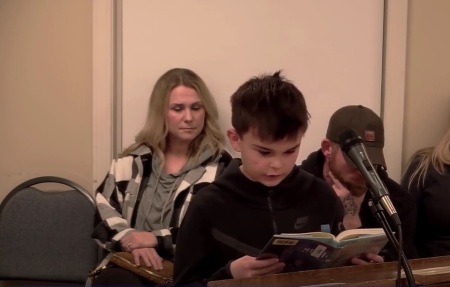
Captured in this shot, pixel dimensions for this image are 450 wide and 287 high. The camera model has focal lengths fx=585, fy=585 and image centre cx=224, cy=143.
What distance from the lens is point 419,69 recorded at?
2.87 m

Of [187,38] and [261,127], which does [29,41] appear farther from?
[261,127]

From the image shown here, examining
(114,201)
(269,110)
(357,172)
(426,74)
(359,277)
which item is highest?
(426,74)

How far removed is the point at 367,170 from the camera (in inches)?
49.6

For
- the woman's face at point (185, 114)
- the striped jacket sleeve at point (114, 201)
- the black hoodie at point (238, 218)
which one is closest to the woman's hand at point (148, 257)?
the striped jacket sleeve at point (114, 201)

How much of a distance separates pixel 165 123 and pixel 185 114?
4.3 inches

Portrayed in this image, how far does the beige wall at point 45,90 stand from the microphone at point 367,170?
1.79m

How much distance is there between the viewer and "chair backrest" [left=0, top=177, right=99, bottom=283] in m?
2.70

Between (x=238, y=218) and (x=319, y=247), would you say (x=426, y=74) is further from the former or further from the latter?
(x=319, y=247)

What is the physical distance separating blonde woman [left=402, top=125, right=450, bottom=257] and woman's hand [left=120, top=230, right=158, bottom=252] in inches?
46.7

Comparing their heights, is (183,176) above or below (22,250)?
above

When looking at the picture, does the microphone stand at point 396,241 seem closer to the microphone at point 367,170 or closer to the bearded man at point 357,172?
the microphone at point 367,170

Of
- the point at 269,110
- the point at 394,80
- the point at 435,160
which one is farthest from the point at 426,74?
the point at 269,110

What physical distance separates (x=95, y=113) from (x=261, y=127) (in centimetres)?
141

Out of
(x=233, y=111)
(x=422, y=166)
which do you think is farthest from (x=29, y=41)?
(x=422, y=166)
